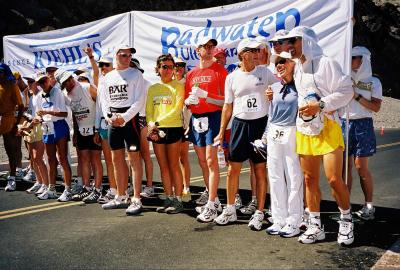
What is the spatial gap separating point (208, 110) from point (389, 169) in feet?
20.0

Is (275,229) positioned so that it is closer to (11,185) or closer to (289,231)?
(289,231)

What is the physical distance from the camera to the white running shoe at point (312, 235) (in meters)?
4.82

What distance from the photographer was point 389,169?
33.8 feet

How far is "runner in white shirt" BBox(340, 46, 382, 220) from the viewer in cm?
562

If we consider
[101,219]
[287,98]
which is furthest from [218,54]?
[101,219]

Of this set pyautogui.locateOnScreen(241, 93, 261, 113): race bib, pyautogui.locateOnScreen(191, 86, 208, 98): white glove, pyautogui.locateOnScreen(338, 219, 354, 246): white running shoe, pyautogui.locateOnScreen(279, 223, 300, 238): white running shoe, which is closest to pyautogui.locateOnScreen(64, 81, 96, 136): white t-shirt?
pyautogui.locateOnScreen(191, 86, 208, 98): white glove

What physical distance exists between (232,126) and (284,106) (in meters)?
0.83

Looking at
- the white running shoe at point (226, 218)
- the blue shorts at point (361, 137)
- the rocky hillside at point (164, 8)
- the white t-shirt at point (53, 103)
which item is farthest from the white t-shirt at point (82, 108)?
the rocky hillside at point (164, 8)

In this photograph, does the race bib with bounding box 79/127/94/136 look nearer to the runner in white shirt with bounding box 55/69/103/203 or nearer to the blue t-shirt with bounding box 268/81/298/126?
the runner in white shirt with bounding box 55/69/103/203

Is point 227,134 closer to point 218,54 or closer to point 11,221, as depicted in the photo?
point 218,54

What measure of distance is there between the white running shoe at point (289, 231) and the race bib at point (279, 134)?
3.13 ft

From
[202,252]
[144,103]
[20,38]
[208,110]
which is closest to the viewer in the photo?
[202,252]

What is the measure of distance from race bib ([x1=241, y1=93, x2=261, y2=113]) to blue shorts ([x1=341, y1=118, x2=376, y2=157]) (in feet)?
4.16

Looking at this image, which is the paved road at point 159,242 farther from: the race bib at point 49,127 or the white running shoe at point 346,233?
the race bib at point 49,127
